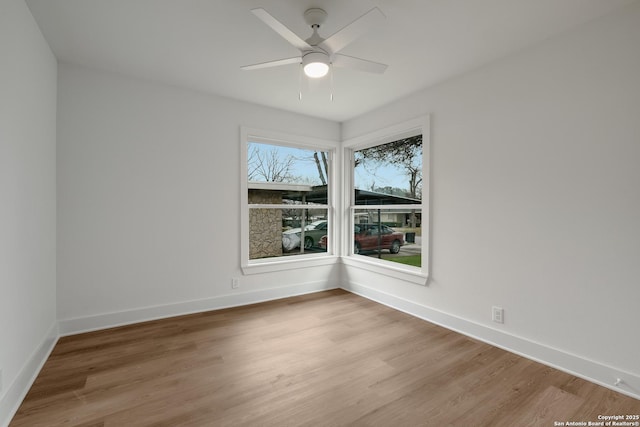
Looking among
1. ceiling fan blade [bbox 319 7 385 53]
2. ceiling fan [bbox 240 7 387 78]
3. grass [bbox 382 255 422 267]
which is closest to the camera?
ceiling fan blade [bbox 319 7 385 53]

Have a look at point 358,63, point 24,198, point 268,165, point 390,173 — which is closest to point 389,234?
point 390,173

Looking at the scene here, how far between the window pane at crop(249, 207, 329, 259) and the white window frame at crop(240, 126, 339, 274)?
0.24 ft

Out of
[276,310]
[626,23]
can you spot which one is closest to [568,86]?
[626,23]

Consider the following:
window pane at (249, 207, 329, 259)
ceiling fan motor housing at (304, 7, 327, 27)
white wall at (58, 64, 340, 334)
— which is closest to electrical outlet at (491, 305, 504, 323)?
window pane at (249, 207, 329, 259)

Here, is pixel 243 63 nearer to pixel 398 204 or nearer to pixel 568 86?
pixel 398 204

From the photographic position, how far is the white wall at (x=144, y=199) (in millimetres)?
2818

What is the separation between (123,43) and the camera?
7.96 feet

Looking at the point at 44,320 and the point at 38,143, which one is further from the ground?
the point at 38,143

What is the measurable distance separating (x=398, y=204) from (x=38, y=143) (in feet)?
11.3

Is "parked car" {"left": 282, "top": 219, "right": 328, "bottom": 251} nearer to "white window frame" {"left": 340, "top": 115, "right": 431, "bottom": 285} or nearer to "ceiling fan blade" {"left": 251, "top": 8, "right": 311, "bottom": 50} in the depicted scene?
"white window frame" {"left": 340, "top": 115, "right": 431, "bottom": 285}

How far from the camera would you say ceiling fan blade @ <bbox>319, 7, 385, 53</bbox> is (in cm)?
161

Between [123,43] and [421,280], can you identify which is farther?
[421,280]

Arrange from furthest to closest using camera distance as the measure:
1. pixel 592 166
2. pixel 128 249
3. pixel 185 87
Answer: pixel 185 87
pixel 128 249
pixel 592 166

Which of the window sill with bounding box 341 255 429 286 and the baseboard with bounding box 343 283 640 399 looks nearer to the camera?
the baseboard with bounding box 343 283 640 399
